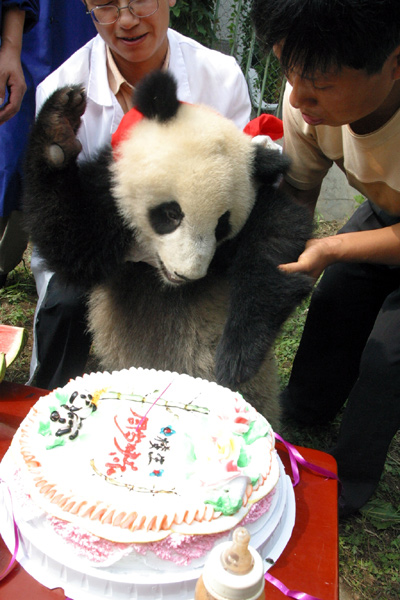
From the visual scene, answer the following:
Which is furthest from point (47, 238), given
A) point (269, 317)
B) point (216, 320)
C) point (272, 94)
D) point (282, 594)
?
point (272, 94)

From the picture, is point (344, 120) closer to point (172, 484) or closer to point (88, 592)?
point (172, 484)

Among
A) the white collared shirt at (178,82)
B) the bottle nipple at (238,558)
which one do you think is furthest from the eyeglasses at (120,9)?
the bottle nipple at (238,558)

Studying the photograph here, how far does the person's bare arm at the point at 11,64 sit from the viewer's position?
6.19 feet

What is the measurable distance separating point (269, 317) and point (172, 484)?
615 mm

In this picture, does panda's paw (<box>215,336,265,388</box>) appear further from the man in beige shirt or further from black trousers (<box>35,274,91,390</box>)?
black trousers (<box>35,274,91,390</box>)

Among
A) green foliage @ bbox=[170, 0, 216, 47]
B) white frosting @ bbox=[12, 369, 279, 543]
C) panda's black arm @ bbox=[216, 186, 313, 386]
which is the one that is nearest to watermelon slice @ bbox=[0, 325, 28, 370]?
white frosting @ bbox=[12, 369, 279, 543]

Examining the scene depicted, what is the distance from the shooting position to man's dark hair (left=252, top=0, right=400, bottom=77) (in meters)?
1.12

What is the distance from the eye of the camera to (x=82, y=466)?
1125 millimetres

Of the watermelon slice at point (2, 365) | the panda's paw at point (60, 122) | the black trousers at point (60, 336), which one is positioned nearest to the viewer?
the panda's paw at point (60, 122)

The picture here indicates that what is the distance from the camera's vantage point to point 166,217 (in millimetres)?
1494

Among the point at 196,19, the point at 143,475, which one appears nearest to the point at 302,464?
the point at 143,475

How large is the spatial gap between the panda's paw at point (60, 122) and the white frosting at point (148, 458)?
65cm

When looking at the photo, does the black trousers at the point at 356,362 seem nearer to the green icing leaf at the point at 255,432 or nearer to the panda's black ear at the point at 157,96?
the green icing leaf at the point at 255,432

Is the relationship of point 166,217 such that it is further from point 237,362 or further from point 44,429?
point 44,429
